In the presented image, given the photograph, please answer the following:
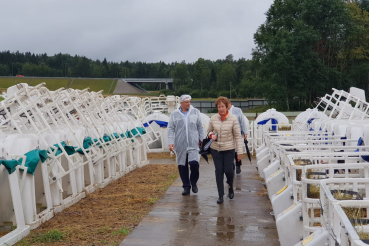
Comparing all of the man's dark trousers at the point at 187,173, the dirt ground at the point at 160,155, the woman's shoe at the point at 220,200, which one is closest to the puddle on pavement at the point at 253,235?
the woman's shoe at the point at 220,200

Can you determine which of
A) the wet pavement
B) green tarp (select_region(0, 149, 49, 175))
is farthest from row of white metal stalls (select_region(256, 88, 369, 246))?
green tarp (select_region(0, 149, 49, 175))

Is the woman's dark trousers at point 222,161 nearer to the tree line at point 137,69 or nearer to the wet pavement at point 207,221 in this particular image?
the wet pavement at point 207,221

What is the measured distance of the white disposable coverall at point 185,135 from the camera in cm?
895

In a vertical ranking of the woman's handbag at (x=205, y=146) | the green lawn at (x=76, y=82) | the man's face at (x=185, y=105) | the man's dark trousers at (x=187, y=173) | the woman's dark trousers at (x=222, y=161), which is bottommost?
the man's dark trousers at (x=187, y=173)

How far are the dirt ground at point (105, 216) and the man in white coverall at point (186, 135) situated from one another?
3.10ft

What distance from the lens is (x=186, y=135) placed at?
29.4ft

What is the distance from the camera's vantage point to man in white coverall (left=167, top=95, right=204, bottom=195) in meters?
8.95

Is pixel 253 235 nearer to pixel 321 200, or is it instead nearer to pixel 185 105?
pixel 321 200

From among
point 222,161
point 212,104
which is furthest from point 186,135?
point 212,104

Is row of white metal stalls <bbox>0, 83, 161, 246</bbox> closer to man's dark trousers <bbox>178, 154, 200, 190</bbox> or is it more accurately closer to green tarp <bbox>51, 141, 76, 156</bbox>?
green tarp <bbox>51, 141, 76, 156</bbox>

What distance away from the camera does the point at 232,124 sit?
8289 millimetres

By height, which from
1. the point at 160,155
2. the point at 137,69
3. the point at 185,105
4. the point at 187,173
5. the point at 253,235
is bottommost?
the point at 160,155

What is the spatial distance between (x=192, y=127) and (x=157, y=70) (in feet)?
490

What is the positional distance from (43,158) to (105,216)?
54.8 inches
